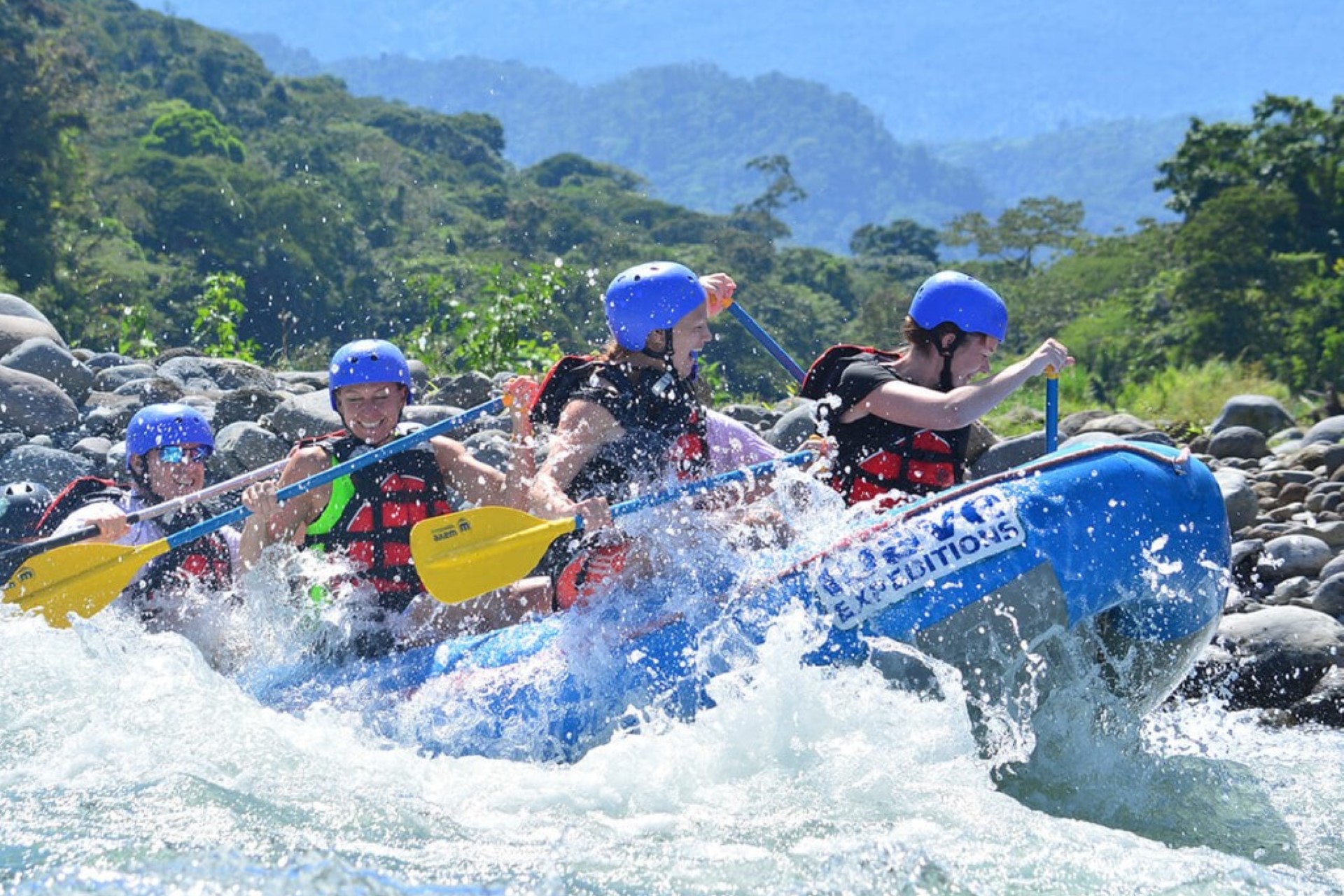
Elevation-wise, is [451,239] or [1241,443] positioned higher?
[451,239]

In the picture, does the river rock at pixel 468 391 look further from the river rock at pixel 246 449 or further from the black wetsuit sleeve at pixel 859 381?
the black wetsuit sleeve at pixel 859 381

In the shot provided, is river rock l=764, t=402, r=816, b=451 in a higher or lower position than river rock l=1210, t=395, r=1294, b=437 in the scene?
higher

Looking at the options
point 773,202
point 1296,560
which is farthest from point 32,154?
point 773,202

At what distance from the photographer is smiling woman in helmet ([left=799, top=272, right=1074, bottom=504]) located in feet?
18.7

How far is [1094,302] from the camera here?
145ft

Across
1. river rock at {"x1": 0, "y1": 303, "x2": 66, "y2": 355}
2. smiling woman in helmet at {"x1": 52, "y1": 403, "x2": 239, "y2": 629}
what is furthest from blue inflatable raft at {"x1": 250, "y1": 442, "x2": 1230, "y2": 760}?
river rock at {"x1": 0, "y1": 303, "x2": 66, "y2": 355}

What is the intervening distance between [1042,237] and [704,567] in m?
65.5

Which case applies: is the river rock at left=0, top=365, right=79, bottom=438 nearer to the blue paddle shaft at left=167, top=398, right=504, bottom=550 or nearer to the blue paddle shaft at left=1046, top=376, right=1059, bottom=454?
the blue paddle shaft at left=167, top=398, right=504, bottom=550

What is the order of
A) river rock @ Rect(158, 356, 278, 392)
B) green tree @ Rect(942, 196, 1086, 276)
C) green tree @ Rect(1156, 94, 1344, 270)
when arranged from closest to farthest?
river rock @ Rect(158, 356, 278, 392)
green tree @ Rect(1156, 94, 1344, 270)
green tree @ Rect(942, 196, 1086, 276)

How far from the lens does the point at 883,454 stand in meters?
5.81

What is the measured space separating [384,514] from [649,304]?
57.5 inches

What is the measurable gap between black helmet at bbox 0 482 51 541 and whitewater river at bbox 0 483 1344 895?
183cm

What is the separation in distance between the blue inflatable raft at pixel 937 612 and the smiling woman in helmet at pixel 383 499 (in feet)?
1.97

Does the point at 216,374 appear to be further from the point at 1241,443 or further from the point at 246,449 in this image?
the point at 1241,443
